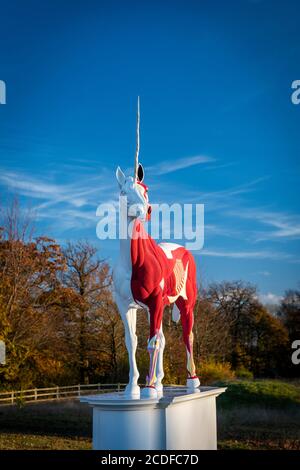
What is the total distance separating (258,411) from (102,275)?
28.0 feet

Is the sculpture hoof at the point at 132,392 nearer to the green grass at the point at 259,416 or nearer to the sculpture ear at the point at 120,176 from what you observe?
the sculpture ear at the point at 120,176

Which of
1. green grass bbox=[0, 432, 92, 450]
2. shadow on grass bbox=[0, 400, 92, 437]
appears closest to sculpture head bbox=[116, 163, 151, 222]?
green grass bbox=[0, 432, 92, 450]

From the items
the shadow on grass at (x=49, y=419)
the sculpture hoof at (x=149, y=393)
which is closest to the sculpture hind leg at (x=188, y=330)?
the sculpture hoof at (x=149, y=393)

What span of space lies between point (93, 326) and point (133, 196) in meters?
14.8

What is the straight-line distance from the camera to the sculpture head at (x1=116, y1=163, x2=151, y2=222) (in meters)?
6.68

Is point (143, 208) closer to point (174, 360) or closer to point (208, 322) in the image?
point (174, 360)

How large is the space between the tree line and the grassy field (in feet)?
4.02

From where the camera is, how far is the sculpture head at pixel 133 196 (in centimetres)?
668

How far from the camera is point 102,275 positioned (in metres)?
21.2

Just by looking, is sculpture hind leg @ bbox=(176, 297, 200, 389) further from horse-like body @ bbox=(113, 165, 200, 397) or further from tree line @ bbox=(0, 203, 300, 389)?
tree line @ bbox=(0, 203, 300, 389)

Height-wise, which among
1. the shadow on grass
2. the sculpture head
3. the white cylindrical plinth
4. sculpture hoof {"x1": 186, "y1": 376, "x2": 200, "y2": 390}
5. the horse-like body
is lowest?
the shadow on grass

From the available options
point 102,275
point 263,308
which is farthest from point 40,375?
point 263,308
